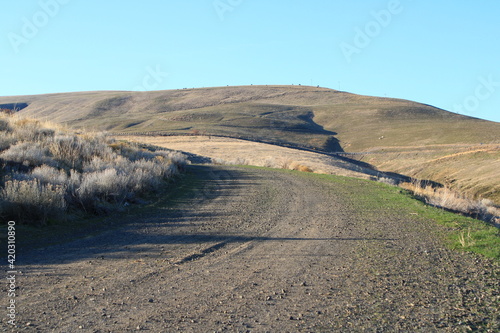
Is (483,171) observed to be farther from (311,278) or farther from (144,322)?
(144,322)

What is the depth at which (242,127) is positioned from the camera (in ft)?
310

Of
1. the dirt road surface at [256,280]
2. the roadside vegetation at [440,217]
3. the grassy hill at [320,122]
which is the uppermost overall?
the grassy hill at [320,122]

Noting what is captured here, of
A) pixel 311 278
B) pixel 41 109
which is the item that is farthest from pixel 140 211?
pixel 41 109

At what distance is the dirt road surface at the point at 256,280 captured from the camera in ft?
16.0

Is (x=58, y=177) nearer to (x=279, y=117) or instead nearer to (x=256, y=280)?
(x=256, y=280)

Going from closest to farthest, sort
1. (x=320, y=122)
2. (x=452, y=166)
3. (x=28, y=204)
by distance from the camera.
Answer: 1. (x=28, y=204)
2. (x=452, y=166)
3. (x=320, y=122)

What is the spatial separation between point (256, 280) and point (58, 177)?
25.2 feet

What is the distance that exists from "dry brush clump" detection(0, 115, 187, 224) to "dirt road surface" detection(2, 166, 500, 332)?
1.55 meters

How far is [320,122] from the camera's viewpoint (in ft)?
369

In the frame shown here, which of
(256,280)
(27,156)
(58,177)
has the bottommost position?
(256,280)

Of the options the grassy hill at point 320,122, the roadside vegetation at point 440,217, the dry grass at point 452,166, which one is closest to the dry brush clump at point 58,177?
the roadside vegetation at point 440,217

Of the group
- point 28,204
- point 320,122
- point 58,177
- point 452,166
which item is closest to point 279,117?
point 320,122

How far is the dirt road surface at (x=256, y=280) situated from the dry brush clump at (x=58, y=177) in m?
1.55

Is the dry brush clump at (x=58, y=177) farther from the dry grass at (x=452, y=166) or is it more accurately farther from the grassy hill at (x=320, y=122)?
the grassy hill at (x=320, y=122)
